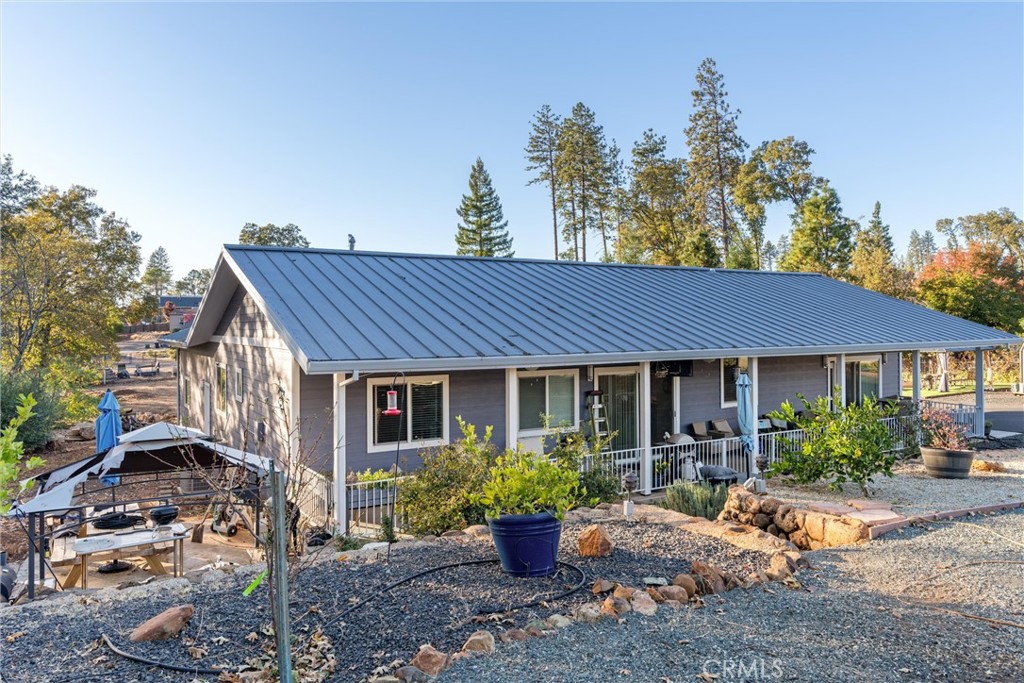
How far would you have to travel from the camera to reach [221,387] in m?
15.4

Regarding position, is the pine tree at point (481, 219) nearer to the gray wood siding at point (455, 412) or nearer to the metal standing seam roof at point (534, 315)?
the metal standing seam roof at point (534, 315)

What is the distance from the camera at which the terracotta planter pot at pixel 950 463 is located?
36.7 feet

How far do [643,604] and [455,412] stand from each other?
21.6 ft

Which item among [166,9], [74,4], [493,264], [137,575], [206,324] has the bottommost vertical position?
[137,575]

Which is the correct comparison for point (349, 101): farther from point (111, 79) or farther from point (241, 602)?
point (241, 602)

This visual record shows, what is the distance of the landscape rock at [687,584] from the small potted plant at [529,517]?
3.73 feet

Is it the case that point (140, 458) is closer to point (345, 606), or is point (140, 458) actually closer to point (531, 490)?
point (345, 606)

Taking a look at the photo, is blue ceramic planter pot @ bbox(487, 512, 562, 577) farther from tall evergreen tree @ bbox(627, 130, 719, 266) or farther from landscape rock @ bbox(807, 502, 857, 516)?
tall evergreen tree @ bbox(627, 130, 719, 266)

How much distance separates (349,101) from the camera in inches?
715

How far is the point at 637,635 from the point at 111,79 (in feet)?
38.3

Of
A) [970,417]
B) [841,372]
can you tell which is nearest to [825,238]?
[970,417]

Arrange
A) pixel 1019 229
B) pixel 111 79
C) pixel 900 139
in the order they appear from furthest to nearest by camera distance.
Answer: pixel 1019 229 < pixel 900 139 < pixel 111 79

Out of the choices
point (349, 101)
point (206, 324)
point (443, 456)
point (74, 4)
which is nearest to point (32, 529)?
point (443, 456)

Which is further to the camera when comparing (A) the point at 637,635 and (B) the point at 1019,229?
(B) the point at 1019,229
